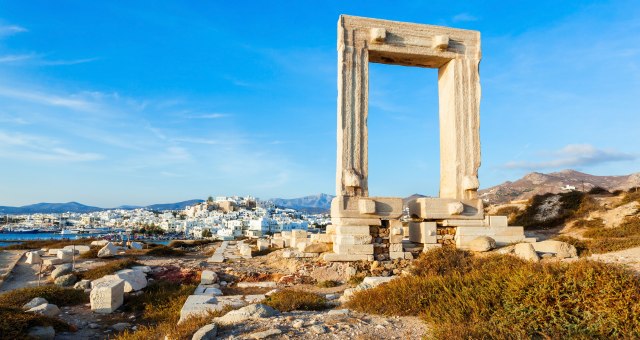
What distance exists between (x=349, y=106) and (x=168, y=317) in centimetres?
678

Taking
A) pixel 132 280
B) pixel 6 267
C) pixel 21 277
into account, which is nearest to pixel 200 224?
pixel 6 267

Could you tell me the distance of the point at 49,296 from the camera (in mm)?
8539

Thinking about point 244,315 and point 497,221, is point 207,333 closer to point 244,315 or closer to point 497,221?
point 244,315

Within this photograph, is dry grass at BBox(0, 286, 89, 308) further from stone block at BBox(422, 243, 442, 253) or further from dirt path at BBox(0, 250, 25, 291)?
stone block at BBox(422, 243, 442, 253)

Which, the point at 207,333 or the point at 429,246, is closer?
the point at 207,333

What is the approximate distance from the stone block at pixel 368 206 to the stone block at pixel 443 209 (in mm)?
712

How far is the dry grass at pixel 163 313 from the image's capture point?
4852 millimetres

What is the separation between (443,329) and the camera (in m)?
4.04

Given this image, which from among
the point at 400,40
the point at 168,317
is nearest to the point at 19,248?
the point at 168,317

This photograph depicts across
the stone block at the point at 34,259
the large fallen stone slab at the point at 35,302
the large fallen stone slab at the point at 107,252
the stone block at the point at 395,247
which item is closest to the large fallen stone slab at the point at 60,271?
the large fallen stone slab at the point at 107,252

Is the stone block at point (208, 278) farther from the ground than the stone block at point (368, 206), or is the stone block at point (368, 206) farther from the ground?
the stone block at point (368, 206)

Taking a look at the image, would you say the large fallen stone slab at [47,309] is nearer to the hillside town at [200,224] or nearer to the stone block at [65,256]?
the stone block at [65,256]

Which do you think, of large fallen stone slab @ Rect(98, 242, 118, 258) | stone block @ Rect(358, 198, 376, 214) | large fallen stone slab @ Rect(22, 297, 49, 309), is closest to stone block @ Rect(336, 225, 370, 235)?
stone block @ Rect(358, 198, 376, 214)

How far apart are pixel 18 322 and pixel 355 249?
695 cm
